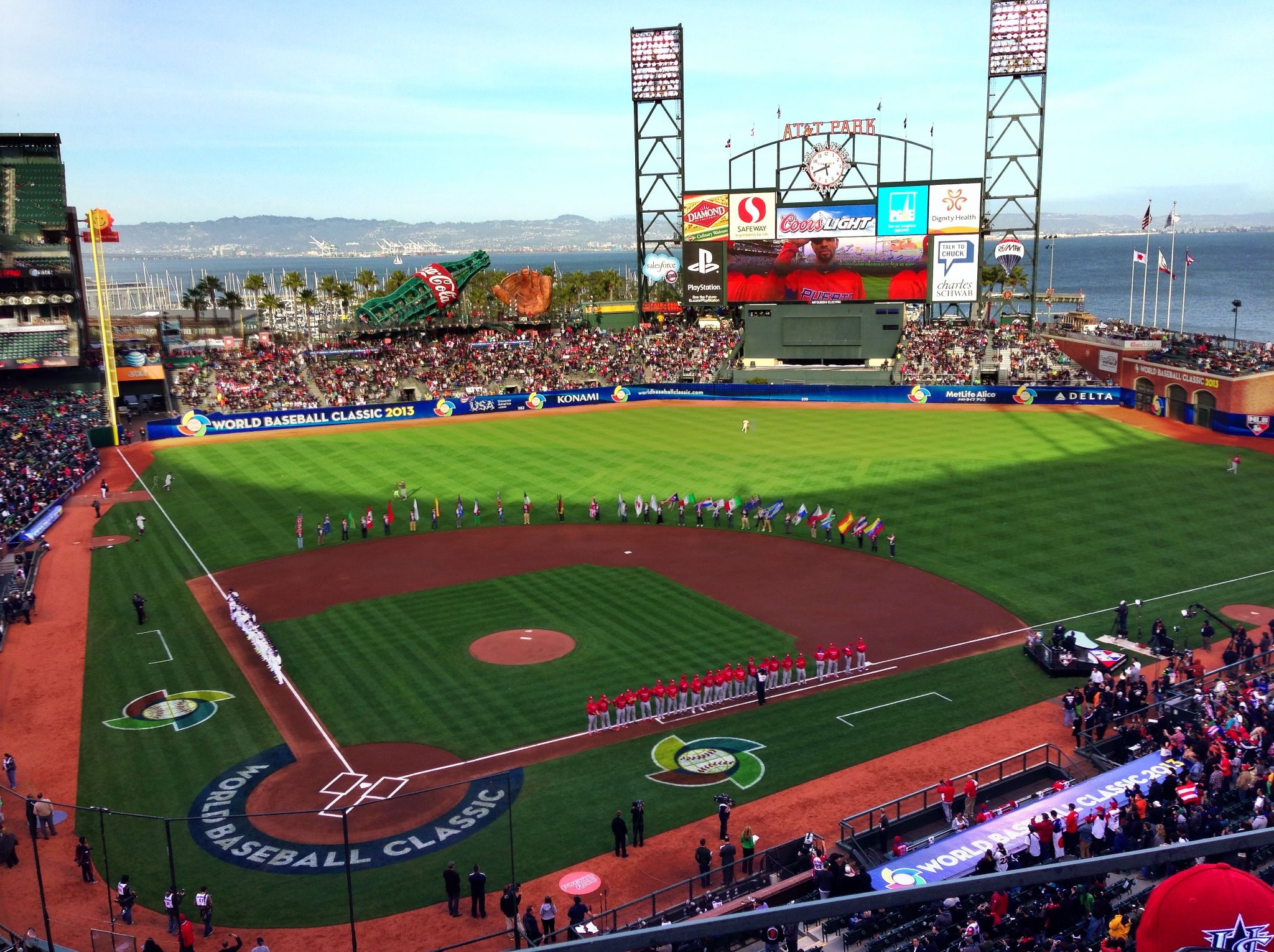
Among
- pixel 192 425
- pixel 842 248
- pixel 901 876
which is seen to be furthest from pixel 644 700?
pixel 842 248

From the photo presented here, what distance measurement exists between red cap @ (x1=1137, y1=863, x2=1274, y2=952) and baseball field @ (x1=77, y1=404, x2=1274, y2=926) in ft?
46.4

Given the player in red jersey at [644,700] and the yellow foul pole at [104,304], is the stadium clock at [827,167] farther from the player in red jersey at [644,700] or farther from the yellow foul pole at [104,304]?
the player in red jersey at [644,700]

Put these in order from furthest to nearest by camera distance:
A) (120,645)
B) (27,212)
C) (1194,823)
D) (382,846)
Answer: (27,212) → (120,645) → (382,846) → (1194,823)

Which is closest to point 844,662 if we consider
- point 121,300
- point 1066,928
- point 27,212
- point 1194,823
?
point 1194,823

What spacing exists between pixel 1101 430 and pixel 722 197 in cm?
3527

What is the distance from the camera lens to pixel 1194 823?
16.5m

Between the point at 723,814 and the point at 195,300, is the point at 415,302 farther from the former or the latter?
the point at 723,814

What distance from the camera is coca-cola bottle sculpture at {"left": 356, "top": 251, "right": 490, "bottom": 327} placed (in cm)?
9169

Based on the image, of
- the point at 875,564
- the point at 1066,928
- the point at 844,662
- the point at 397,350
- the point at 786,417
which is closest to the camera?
the point at 1066,928

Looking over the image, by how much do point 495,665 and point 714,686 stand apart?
6.86m

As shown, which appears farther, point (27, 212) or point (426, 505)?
point (27, 212)

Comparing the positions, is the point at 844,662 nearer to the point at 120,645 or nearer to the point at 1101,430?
the point at 120,645

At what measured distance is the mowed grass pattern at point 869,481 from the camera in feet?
129

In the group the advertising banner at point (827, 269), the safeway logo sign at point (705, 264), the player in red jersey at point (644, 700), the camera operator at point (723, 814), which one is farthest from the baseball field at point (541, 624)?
the safeway logo sign at point (705, 264)
